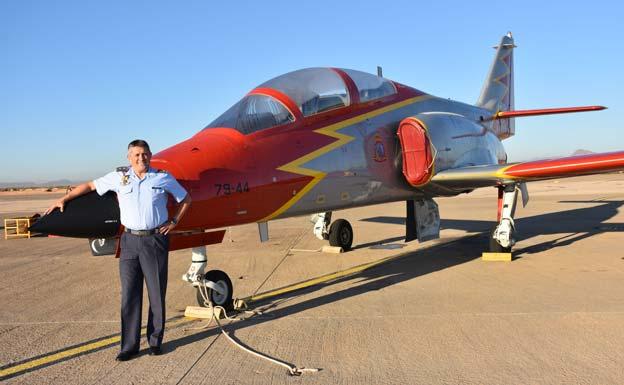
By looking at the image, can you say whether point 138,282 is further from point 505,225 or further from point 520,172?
point 505,225

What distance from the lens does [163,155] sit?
580cm

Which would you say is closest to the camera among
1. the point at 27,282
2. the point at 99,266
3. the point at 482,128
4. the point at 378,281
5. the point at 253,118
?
the point at 253,118

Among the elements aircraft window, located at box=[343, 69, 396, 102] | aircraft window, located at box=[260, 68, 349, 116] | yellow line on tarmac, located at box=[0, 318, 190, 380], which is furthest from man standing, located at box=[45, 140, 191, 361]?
aircraft window, located at box=[343, 69, 396, 102]

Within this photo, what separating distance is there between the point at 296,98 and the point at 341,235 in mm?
4883

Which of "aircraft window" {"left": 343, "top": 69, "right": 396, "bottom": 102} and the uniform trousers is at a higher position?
"aircraft window" {"left": 343, "top": 69, "right": 396, "bottom": 102}

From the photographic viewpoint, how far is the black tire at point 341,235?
1123 centimetres

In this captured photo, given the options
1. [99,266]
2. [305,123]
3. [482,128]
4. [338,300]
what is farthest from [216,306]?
[482,128]

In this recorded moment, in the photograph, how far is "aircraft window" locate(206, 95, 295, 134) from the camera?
6.50m

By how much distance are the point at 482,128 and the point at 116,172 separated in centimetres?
825

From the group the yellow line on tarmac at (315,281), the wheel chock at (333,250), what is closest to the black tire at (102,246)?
the yellow line on tarmac at (315,281)

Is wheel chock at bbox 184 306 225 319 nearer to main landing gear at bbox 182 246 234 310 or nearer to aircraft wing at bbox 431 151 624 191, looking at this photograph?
main landing gear at bbox 182 246 234 310

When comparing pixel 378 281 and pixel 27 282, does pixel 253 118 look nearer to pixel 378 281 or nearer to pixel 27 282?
pixel 378 281

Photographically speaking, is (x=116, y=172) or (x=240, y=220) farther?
(x=240, y=220)

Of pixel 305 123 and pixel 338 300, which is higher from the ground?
pixel 305 123
